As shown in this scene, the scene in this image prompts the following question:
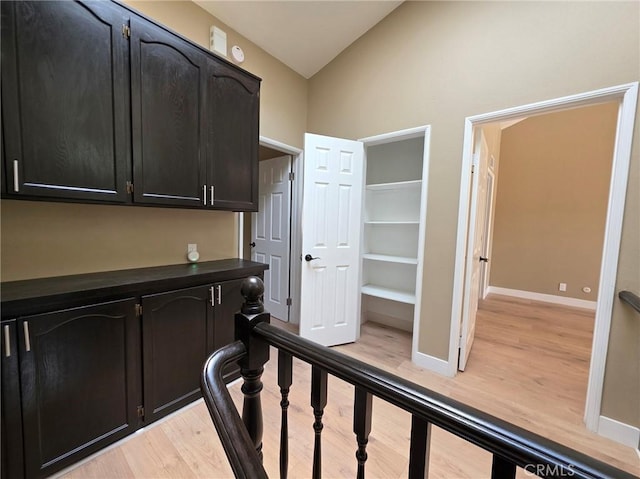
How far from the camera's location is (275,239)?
133 inches

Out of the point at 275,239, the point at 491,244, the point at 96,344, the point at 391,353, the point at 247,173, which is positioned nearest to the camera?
the point at 96,344

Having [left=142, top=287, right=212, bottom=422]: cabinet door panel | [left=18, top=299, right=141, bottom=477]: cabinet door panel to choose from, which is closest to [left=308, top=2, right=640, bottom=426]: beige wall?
[left=142, top=287, right=212, bottom=422]: cabinet door panel

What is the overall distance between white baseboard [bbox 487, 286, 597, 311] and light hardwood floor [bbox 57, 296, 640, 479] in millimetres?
1746

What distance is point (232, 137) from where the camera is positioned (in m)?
2.05

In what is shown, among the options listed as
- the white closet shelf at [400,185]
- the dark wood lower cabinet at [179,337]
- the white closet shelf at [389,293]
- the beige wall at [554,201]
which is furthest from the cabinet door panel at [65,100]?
the beige wall at [554,201]

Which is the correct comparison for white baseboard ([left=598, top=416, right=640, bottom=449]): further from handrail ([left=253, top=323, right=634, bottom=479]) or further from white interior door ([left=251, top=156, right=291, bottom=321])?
white interior door ([left=251, top=156, right=291, bottom=321])

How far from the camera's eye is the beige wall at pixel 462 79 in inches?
64.4

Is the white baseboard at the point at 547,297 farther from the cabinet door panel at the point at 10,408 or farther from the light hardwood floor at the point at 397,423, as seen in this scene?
the cabinet door panel at the point at 10,408

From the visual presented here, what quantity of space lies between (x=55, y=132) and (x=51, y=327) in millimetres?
935

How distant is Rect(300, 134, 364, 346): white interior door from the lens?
102 inches

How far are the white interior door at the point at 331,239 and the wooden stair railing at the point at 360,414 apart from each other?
5.80ft

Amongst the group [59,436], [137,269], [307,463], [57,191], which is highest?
[57,191]

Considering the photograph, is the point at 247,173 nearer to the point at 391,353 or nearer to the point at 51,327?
the point at 51,327

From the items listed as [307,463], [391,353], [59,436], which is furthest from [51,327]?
[391,353]
